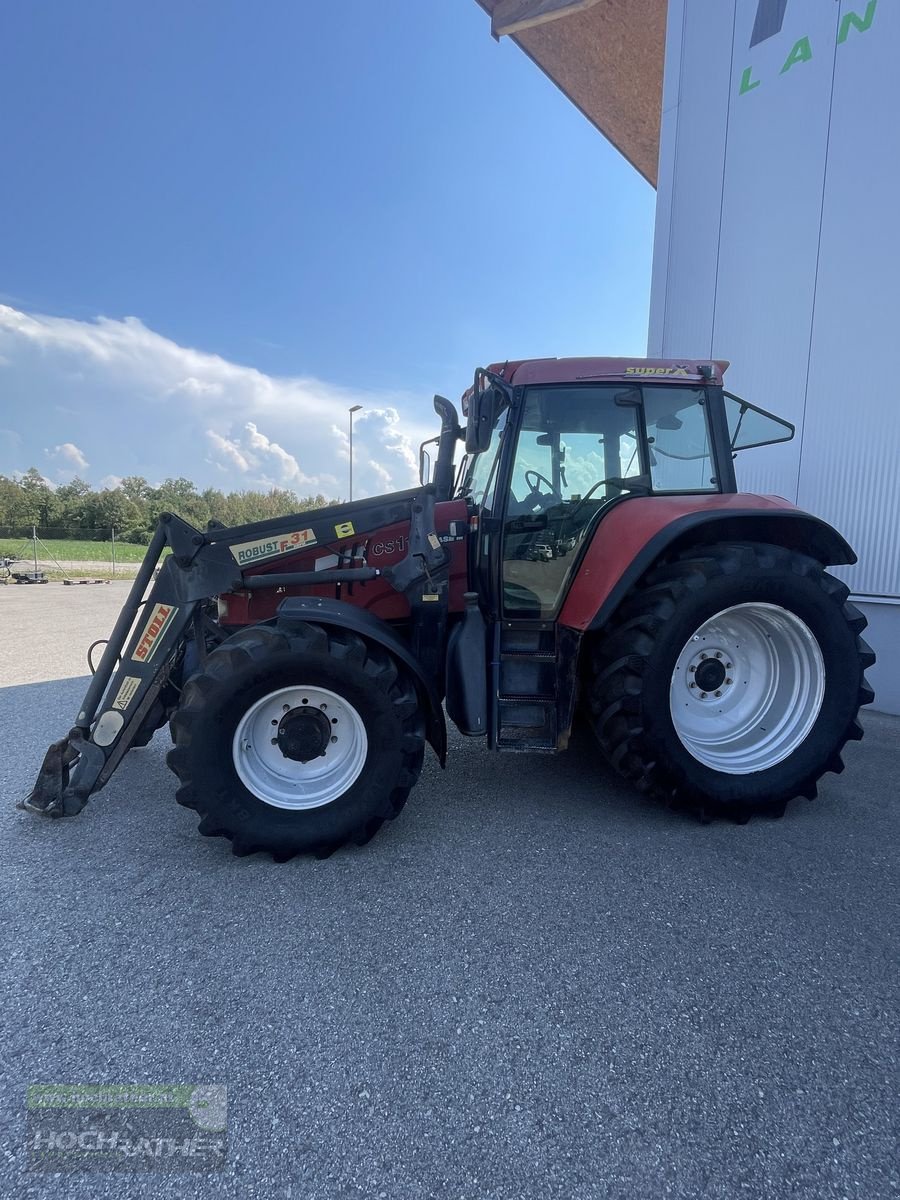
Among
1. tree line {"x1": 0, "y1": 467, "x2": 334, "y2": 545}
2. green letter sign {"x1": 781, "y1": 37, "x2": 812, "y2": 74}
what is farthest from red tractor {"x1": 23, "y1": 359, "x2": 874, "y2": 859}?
tree line {"x1": 0, "y1": 467, "x2": 334, "y2": 545}

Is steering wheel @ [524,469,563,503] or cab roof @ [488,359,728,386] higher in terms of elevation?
cab roof @ [488,359,728,386]

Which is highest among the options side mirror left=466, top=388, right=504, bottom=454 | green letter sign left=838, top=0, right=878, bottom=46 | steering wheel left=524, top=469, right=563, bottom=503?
green letter sign left=838, top=0, right=878, bottom=46

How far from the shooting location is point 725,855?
8.87 ft

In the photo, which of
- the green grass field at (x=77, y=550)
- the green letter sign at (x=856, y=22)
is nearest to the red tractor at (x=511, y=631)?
the green letter sign at (x=856, y=22)

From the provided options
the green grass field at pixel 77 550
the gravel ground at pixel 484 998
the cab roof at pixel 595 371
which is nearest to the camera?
the gravel ground at pixel 484 998

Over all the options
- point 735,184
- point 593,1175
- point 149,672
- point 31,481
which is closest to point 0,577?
point 149,672

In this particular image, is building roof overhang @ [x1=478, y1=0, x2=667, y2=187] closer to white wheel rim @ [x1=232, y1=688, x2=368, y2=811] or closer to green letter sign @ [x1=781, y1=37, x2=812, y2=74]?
green letter sign @ [x1=781, y1=37, x2=812, y2=74]

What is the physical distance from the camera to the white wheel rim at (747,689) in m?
3.12

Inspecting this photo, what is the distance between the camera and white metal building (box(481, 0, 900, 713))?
16.6ft

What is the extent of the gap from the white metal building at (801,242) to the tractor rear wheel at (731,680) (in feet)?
8.57

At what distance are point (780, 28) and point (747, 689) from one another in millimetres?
6355

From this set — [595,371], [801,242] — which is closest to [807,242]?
[801,242]

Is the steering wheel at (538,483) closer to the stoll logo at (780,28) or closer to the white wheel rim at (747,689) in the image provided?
the white wheel rim at (747,689)

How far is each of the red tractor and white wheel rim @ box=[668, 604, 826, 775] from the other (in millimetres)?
11
